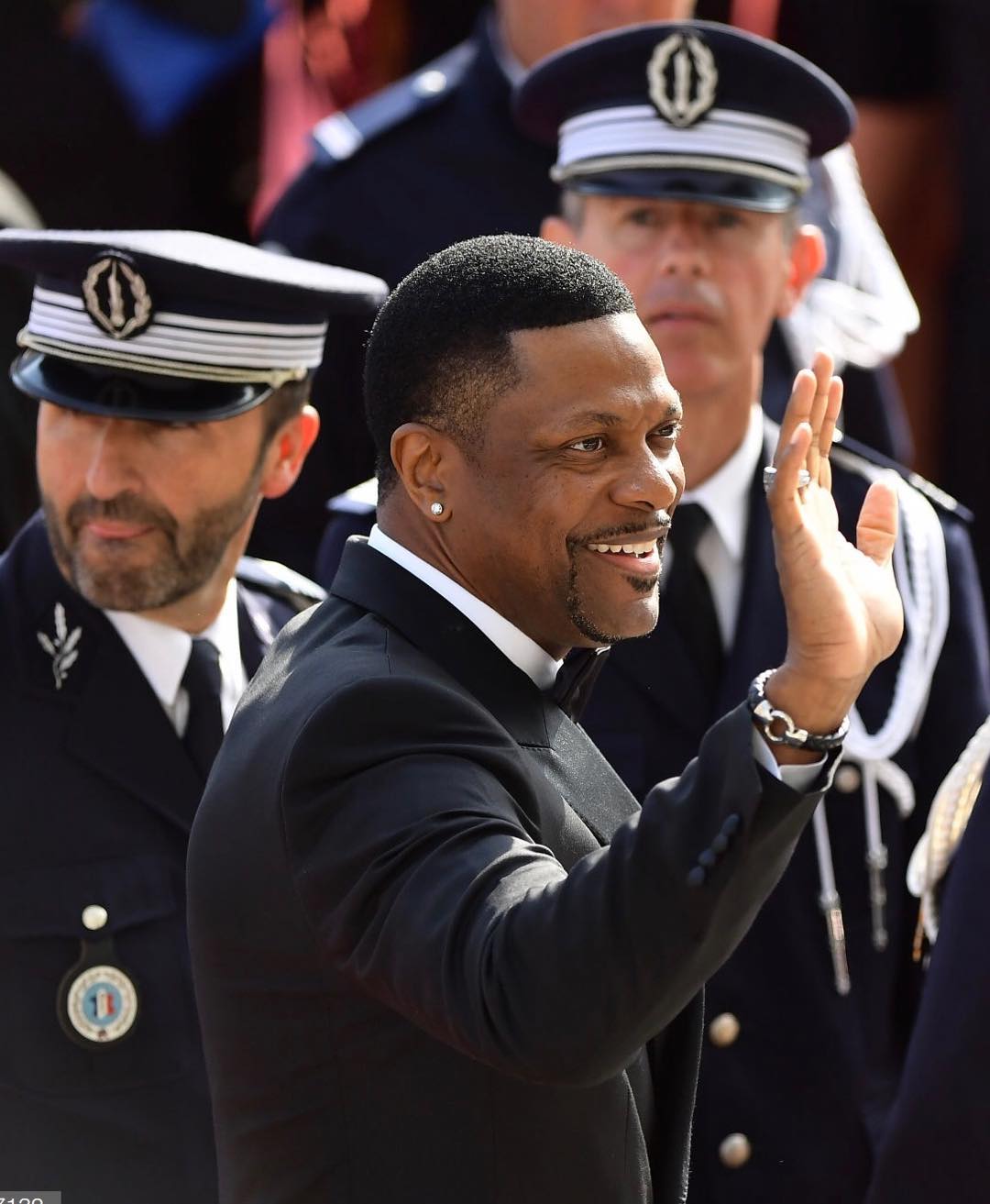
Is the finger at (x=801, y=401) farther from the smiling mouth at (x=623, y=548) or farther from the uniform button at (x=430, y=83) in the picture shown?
the uniform button at (x=430, y=83)

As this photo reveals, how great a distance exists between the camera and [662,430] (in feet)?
7.55

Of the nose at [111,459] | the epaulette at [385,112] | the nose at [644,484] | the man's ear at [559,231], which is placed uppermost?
the epaulette at [385,112]

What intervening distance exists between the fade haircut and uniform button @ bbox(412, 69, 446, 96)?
2.55m

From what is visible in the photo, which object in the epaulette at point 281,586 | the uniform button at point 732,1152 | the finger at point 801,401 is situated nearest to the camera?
the finger at point 801,401

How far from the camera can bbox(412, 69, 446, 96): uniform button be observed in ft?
15.7

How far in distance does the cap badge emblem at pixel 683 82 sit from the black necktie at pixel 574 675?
169 centimetres

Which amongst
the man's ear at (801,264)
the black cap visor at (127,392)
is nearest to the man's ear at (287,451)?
the black cap visor at (127,392)

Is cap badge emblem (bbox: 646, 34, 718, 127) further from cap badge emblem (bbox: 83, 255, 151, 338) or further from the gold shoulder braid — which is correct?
the gold shoulder braid

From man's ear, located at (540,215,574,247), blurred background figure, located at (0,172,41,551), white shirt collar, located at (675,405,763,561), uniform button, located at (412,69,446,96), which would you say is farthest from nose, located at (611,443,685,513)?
uniform button, located at (412,69,446,96)

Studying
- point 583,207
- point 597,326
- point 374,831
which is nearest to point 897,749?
point 583,207

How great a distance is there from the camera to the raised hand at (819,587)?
6.35ft

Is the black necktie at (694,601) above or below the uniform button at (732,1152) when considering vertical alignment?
above

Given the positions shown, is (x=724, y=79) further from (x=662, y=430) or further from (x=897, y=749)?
(x=662, y=430)

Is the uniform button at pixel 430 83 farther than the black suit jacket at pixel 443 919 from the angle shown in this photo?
Yes
